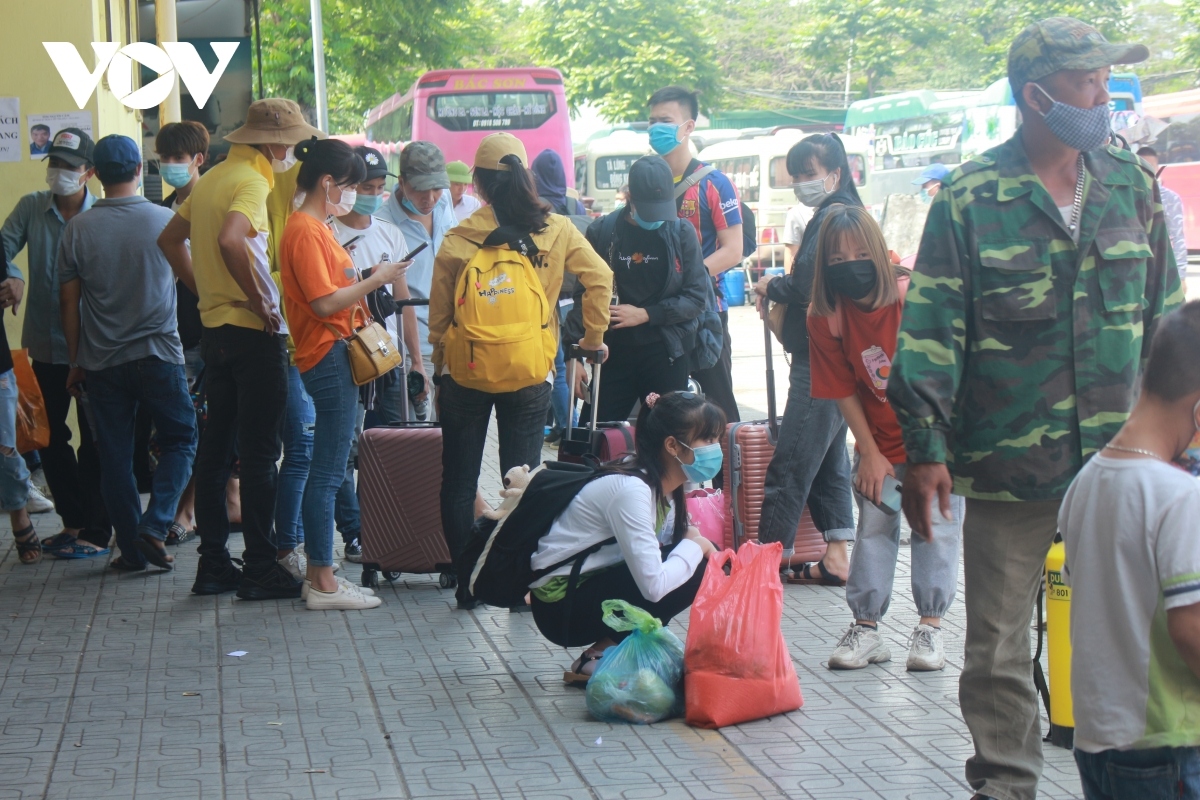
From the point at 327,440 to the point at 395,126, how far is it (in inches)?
981

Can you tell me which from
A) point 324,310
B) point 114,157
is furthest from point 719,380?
point 114,157

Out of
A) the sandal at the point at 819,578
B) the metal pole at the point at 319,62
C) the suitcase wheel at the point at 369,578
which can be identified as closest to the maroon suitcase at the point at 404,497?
the suitcase wheel at the point at 369,578

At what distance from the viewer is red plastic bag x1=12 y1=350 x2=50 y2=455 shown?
695cm

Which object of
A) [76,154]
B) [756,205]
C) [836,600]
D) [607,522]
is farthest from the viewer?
[756,205]

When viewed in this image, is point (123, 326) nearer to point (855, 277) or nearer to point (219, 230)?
point (219, 230)

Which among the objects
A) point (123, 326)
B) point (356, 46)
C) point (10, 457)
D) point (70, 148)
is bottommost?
point (10, 457)

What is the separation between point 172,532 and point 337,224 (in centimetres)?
200

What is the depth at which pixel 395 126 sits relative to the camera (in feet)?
97.6

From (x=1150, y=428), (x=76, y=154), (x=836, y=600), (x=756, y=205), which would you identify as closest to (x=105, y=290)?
(x=76, y=154)

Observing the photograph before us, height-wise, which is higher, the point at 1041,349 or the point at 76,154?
the point at 76,154

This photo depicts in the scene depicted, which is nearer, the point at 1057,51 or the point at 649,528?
the point at 1057,51

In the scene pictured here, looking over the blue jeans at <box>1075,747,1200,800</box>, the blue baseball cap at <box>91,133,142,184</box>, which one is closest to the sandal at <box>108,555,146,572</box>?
the blue baseball cap at <box>91,133,142,184</box>

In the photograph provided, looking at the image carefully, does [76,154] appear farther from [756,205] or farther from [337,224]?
[756,205]

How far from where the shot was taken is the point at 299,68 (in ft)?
86.1
